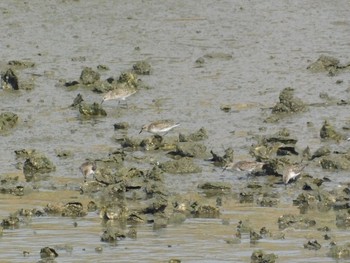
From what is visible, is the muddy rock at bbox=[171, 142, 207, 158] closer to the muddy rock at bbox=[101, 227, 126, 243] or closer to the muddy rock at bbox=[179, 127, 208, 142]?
the muddy rock at bbox=[179, 127, 208, 142]

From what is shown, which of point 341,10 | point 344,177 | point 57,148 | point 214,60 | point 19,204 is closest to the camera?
point 19,204

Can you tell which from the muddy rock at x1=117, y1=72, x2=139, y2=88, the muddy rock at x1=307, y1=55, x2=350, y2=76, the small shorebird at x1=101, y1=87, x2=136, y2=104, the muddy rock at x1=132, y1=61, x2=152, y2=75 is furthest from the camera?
the muddy rock at x1=307, y1=55, x2=350, y2=76

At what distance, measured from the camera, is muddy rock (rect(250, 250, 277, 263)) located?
12.0 meters

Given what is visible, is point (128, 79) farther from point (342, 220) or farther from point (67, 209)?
point (342, 220)

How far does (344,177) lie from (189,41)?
29.2 feet

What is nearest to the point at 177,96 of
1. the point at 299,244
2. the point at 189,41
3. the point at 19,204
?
the point at 189,41

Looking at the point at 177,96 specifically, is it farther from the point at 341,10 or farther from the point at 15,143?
the point at 341,10

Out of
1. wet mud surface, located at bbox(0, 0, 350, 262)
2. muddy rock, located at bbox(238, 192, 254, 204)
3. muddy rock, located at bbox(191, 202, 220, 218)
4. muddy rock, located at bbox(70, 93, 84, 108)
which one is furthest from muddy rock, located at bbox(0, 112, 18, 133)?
muddy rock, located at bbox(191, 202, 220, 218)

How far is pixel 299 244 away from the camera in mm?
12930

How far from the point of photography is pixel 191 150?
16828 millimetres

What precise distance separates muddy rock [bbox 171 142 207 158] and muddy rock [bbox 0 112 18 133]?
2890 millimetres

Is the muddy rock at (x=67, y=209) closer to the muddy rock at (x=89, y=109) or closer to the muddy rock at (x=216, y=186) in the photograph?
the muddy rock at (x=216, y=186)

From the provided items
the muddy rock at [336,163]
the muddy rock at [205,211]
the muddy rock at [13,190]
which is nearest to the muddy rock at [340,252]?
the muddy rock at [205,211]

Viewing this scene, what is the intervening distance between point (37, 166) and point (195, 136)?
2480 millimetres
